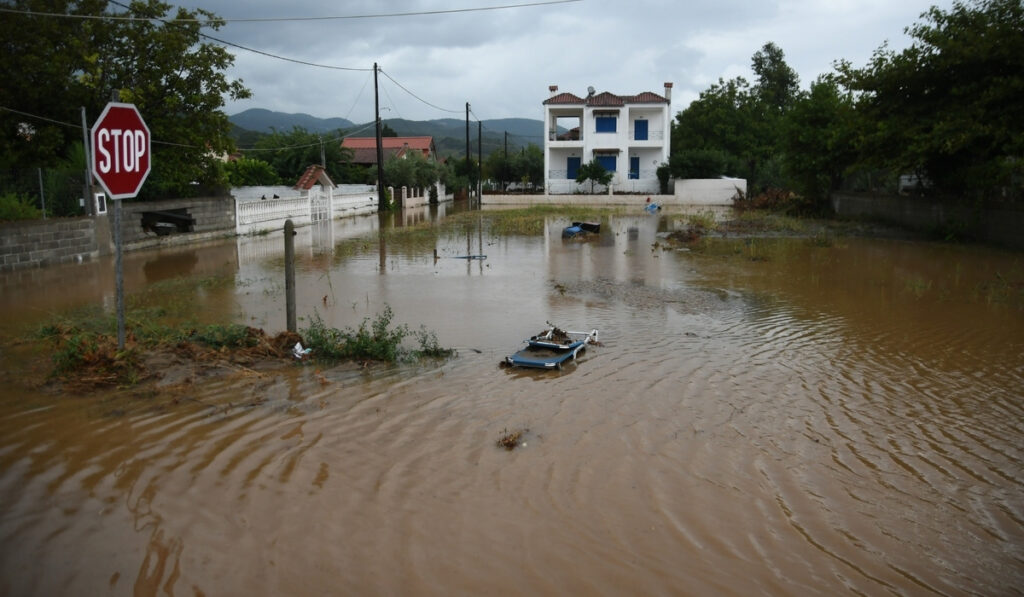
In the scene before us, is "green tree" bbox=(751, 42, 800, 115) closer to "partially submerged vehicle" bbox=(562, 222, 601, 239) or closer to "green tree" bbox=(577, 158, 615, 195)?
"green tree" bbox=(577, 158, 615, 195)

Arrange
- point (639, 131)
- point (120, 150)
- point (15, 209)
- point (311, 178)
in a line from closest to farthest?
point (120, 150), point (15, 209), point (311, 178), point (639, 131)

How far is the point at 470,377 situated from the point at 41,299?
29.3 ft

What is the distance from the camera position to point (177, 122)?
2278cm

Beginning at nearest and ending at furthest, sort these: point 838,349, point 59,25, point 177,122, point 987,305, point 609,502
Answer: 1. point 609,502
2. point 838,349
3. point 987,305
4. point 59,25
5. point 177,122

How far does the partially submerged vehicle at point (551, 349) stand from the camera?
779 cm

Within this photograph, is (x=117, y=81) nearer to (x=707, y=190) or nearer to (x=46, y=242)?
(x=46, y=242)

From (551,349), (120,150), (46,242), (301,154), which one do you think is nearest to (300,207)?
(46,242)

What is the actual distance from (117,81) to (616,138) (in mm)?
39275

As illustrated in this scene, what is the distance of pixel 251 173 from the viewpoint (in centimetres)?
4266

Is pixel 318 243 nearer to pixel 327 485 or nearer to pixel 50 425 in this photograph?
pixel 50 425

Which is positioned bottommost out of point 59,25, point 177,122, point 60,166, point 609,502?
point 609,502

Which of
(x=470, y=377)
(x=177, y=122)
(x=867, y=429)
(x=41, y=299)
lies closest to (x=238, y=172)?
(x=177, y=122)

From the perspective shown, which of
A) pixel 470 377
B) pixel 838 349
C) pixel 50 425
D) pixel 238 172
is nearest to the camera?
pixel 50 425

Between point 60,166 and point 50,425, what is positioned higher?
point 60,166
